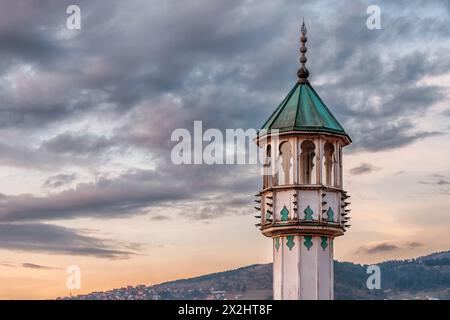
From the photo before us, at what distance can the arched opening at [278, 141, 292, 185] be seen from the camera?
33562 millimetres

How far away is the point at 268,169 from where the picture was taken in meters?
33.9

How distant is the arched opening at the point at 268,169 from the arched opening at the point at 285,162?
0.33 meters

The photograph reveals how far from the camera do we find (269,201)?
3319 centimetres

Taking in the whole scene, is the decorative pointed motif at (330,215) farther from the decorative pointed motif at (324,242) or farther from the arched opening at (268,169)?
the arched opening at (268,169)

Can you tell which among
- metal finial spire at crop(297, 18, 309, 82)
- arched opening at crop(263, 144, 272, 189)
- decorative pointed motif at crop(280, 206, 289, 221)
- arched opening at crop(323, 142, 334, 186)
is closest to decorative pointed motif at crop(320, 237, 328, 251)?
decorative pointed motif at crop(280, 206, 289, 221)

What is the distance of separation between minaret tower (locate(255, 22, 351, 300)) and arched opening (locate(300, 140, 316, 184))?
250 mm

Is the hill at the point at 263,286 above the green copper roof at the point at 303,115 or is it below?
below

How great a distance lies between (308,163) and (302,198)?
244 centimetres

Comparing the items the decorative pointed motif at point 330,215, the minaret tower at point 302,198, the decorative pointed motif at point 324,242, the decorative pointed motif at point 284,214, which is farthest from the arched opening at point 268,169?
the decorative pointed motif at point 324,242

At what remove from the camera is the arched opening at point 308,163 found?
34.4 m

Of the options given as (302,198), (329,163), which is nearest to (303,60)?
(329,163)

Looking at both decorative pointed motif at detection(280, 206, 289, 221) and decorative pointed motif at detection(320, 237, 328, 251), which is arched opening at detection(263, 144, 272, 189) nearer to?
decorative pointed motif at detection(280, 206, 289, 221)
